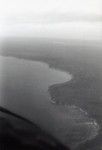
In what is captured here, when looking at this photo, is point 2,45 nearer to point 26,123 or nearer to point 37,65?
point 37,65

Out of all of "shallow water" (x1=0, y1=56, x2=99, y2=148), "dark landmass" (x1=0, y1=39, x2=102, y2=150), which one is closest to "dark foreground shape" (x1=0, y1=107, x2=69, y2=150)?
"shallow water" (x1=0, y1=56, x2=99, y2=148)

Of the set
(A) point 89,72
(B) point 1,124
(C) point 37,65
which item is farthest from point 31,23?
(B) point 1,124

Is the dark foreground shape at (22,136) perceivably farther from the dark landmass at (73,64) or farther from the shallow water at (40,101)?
the dark landmass at (73,64)

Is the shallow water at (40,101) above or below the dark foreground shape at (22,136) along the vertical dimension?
above

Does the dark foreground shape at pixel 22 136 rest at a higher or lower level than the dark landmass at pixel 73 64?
lower

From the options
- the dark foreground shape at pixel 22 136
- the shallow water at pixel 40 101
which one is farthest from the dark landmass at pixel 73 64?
the dark foreground shape at pixel 22 136
